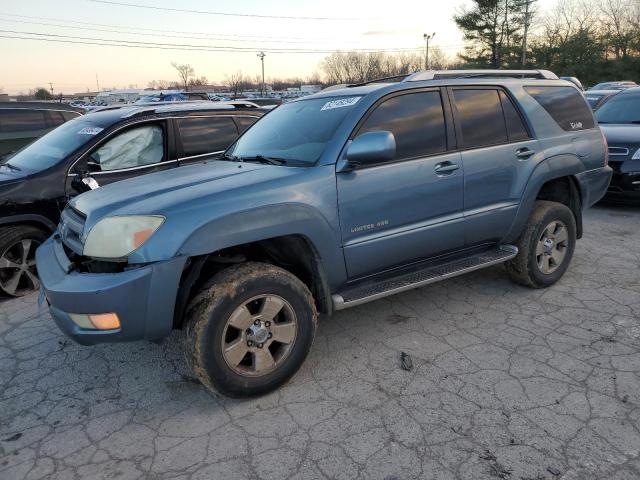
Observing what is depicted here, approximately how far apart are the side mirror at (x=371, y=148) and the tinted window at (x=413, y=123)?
259 mm

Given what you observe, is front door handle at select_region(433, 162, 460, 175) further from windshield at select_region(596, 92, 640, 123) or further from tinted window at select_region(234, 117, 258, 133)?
windshield at select_region(596, 92, 640, 123)

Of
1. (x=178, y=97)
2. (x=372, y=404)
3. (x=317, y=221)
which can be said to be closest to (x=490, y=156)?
(x=317, y=221)

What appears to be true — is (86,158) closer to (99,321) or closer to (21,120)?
(99,321)

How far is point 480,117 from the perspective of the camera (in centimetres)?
382

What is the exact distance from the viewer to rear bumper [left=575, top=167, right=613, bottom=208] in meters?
4.42

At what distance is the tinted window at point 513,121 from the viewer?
13.0ft

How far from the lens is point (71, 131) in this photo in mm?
5117

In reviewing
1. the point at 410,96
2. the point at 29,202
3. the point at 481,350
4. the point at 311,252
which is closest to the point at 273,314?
the point at 311,252

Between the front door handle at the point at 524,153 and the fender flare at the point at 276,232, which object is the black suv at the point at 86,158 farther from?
the front door handle at the point at 524,153

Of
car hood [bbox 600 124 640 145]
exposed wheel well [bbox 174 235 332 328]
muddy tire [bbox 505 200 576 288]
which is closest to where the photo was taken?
exposed wheel well [bbox 174 235 332 328]

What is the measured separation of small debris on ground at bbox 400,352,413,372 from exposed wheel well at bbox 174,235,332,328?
622mm

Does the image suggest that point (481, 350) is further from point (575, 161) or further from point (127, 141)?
point (127, 141)

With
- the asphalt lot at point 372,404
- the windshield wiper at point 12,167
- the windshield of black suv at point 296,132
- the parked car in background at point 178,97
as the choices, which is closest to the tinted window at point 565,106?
the asphalt lot at point 372,404

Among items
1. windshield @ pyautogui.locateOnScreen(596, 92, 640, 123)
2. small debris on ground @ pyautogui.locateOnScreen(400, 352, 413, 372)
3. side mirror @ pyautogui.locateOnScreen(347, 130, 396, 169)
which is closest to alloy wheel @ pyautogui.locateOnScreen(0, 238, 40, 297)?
side mirror @ pyautogui.locateOnScreen(347, 130, 396, 169)
